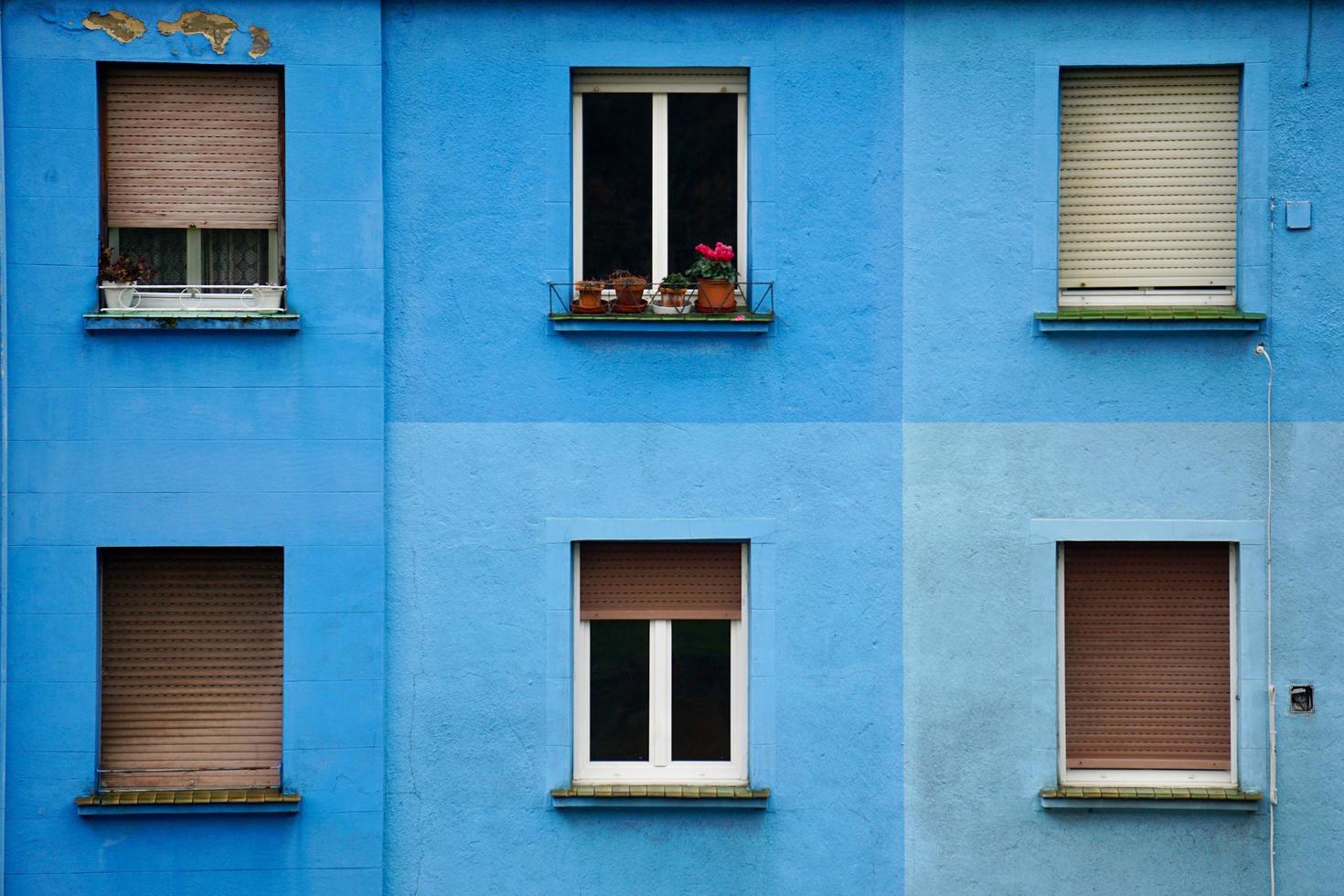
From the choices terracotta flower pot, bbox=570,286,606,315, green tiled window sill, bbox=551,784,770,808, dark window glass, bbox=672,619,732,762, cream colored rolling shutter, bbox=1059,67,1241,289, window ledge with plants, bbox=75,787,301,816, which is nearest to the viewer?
window ledge with plants, bbox=75,787,301,816

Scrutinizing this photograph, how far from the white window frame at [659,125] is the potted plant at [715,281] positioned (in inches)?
8.0

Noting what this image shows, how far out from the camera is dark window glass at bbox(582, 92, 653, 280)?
9.20 meters

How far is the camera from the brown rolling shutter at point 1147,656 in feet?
29.7

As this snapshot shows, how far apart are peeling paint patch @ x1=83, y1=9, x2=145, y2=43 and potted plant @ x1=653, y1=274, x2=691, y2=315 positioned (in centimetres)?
365

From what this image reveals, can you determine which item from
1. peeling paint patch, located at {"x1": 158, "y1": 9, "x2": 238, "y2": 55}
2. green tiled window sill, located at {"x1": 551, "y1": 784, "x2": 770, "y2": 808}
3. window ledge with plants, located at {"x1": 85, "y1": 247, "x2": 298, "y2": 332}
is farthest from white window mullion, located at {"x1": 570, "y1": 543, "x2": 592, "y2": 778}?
peeling paint patch, located at {"x1": 158, "y1": 9, "x2": 238, "y2": 55}

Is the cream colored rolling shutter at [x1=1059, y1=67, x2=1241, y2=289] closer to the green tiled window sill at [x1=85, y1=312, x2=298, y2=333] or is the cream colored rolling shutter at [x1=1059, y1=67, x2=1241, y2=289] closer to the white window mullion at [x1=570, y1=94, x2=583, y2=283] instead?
the white window mullion at [x1=570, y1=94, x2=583, y2=283]

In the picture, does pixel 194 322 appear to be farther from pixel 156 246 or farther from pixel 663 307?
pixel 663 307

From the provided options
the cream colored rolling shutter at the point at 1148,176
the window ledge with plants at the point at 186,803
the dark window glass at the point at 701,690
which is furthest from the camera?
the dark window glass at the point at 701,690

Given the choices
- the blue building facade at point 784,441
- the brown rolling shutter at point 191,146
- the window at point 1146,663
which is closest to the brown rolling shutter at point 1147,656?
the window at point 1146,663

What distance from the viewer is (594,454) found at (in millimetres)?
8922

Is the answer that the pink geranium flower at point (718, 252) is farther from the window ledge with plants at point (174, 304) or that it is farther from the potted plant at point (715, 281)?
the window ledge with plants at point (174, 304)

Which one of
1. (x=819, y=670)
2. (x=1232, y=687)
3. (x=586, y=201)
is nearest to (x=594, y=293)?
(x=586, y=201)

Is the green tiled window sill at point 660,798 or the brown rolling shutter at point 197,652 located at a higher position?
→ the brown rolling shutter at point 197,652

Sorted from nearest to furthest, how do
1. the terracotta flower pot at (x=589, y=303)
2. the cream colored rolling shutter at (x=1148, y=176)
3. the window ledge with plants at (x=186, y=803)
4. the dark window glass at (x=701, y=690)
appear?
1. the window ledge with plants at (x=186, y=803)
2. the terracotta flower pot at (x=589, y=303)
3. the cream colored rolling shutter at (x=1148, y=176)
4. the dark window glass at (x=701, y=690)
